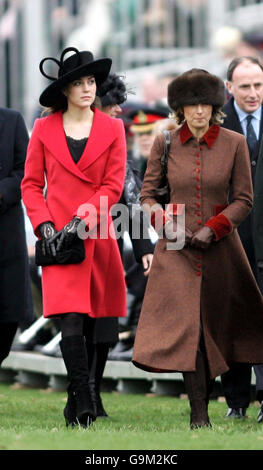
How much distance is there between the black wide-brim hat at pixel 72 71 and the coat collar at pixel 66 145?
0.49ft

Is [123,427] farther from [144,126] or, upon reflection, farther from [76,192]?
[144,126]

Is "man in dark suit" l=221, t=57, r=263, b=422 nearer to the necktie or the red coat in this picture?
the necktie

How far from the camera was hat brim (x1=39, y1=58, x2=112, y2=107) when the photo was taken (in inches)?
356

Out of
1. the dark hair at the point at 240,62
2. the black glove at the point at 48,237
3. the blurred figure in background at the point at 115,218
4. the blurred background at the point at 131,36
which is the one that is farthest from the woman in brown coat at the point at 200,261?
the blurred background at the point at 131,36

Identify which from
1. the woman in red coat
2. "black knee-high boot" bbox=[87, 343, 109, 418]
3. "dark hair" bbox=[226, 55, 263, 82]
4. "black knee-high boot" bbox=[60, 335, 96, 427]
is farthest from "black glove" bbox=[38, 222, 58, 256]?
"dark hair" bbox=[226, 55, 263, 82]

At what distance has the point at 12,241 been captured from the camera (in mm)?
9898

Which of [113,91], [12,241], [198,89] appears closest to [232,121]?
[113,91]

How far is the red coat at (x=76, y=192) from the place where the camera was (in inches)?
350

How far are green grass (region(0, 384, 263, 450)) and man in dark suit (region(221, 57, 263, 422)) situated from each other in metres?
0.16

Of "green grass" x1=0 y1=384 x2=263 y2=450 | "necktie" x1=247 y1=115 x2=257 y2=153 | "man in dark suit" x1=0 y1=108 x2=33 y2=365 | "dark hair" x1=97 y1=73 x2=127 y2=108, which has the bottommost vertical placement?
"green grass" x1=0 y1=384 x2=263 y2=450

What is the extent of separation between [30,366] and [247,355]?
432 centimetres
